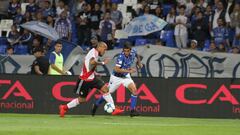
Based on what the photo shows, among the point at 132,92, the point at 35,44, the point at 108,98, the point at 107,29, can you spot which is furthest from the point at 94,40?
the point at 108,98

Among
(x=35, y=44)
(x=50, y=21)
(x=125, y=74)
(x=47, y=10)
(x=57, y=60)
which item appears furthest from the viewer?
(x=47, y=10)

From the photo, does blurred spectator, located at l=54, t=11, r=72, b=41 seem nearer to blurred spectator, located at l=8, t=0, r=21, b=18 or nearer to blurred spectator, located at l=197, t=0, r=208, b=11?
blurred spectator, located at l=8, t=0, r=21, b=18

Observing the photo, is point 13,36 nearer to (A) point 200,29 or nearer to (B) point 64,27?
(B) point 64,27

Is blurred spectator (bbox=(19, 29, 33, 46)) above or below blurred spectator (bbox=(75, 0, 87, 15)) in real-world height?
below

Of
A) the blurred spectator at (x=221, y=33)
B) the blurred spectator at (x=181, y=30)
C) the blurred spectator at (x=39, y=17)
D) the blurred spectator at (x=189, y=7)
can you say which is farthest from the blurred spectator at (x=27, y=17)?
the blurred spectator at (x=221, y=33)

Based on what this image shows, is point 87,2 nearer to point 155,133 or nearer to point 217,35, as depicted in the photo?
point 217,35

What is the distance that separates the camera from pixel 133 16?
26172 millimetres

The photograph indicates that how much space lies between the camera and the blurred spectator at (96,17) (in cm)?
2594

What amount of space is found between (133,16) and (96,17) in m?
1.42

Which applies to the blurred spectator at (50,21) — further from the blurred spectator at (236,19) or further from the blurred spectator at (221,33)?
the blurred spectator at (236,19)

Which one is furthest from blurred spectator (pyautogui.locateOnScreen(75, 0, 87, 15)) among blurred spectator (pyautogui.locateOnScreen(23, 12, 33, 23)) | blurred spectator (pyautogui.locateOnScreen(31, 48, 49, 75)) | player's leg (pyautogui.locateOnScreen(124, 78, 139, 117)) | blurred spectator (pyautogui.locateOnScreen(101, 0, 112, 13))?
player's leg (pyautogui.locateOnScreen(124, 78, 139, 117))

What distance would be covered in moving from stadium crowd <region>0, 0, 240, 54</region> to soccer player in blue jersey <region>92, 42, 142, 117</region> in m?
4.68

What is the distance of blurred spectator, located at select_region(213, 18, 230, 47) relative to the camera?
2381cm

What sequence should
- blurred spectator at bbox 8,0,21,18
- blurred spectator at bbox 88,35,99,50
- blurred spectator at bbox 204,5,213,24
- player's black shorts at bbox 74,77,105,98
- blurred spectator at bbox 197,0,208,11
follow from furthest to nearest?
1. blurred spectator at bbox 8,0,21,18
2. blurred spectator at bbox 197,0,208,11
3. blurred spectator at bbox 204,5,213,24
4. blurred spectator at bbox 88,35,99,50
5. player's black shorts at bbox 74,77,105,98
